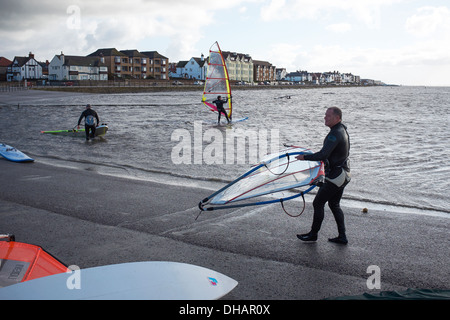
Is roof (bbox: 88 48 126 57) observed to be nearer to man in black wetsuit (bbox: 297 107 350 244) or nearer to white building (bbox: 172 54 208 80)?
white building (bbox: 172 54 208 80)

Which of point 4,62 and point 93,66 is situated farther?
point 4,62

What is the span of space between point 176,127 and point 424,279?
69.0 feet

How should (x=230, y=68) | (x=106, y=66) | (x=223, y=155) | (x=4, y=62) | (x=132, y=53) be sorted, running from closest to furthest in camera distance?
(x=223, y=155) < (x=106, y=66) < (x=4, y=62) < (x=132, y=53) < (x=230, y=68)

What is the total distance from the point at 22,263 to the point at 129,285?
1305 millimetres

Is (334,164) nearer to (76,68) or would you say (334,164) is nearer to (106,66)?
(76,68)

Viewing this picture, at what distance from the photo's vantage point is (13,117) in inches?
1142

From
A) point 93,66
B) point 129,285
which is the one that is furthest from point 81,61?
point 129,285

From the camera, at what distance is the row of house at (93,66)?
101812mm

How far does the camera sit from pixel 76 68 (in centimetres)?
10181

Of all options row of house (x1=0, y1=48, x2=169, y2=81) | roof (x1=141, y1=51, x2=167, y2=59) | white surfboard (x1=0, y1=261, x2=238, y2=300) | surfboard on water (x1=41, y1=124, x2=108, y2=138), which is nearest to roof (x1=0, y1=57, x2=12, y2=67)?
Result: row of house (x1=0, y1=48, x2=169, y2=81)

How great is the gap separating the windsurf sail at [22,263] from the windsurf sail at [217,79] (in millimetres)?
23197

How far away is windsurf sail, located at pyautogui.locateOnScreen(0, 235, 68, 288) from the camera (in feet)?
12.9

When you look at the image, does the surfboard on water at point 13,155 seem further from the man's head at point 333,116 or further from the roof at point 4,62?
the roof at point 4,62

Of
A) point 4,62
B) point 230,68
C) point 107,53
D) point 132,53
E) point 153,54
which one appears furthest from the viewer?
point 230,68
